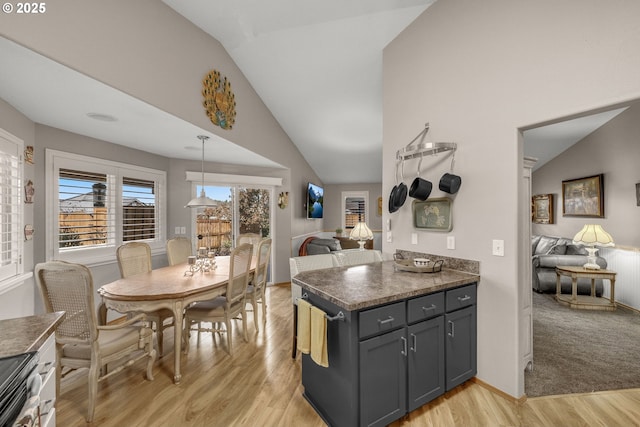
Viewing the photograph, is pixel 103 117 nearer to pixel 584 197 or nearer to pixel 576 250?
pixel 576 250

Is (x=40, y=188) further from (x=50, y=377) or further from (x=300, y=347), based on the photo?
(x=300, y=347)

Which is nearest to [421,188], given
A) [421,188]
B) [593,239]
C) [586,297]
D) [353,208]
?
[421,188]

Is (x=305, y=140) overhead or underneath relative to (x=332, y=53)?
underneath

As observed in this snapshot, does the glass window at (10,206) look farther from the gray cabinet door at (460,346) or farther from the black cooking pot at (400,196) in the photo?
the gray cabinet door at (460,346)

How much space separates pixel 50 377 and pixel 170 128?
2479 millimetres

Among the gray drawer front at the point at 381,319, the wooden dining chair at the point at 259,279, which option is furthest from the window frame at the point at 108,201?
the gray drawer front at the point at 381,319

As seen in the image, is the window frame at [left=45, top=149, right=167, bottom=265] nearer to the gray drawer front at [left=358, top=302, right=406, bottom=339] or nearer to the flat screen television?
the flat screen television

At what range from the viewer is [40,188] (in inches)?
112

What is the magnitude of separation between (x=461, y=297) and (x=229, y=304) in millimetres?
2031

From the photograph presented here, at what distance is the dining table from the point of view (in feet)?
7.06

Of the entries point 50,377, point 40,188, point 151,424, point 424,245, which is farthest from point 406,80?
point 40,188

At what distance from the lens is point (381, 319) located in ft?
5.32

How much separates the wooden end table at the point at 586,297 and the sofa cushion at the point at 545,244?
1138 mm

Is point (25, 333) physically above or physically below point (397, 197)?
below
